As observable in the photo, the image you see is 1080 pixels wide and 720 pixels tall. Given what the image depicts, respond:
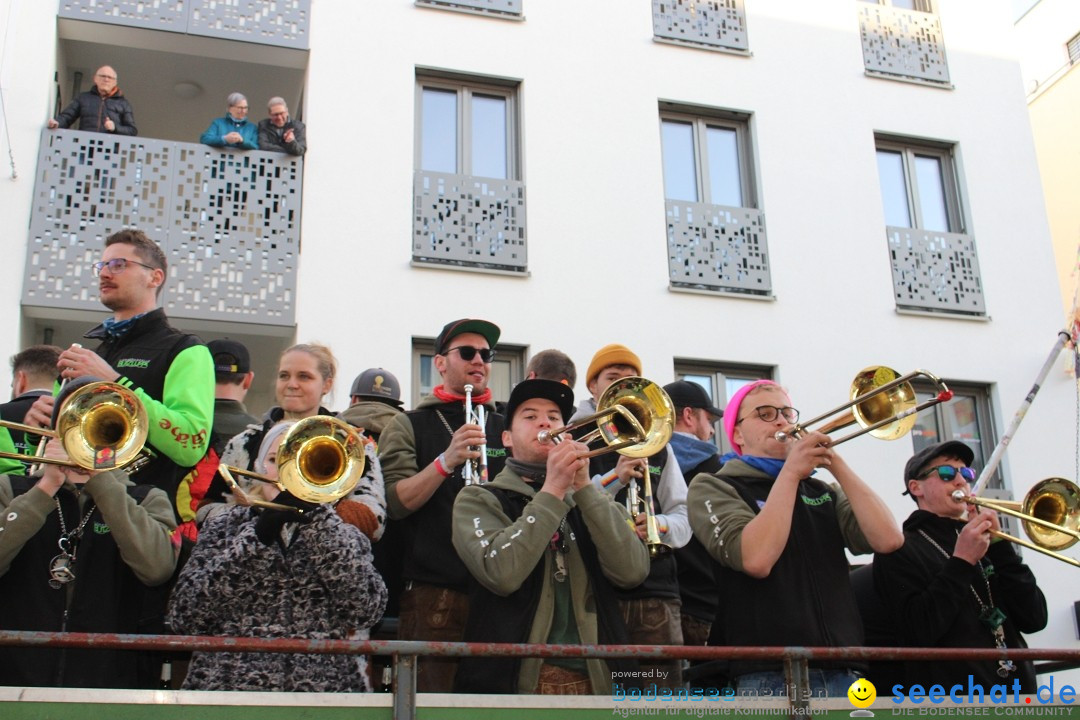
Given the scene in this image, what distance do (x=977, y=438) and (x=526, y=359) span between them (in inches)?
→ 206

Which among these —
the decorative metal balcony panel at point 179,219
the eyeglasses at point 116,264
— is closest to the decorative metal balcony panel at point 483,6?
the decorative metal balcony panel at point 179,219

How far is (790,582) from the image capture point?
191 inches

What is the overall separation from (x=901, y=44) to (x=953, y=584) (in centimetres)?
1018

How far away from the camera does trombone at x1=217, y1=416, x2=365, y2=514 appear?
4570mm

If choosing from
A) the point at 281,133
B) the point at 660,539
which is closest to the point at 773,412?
the point at 660,539

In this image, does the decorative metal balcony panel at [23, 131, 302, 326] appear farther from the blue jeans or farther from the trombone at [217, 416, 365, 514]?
the blue jeans

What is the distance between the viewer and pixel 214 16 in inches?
452

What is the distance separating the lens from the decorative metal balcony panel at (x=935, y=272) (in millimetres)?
12789

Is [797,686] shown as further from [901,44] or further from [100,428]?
[901,44]

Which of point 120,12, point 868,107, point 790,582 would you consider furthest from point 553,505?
point 868,107

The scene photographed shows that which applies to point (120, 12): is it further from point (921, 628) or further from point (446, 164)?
point (921, 628)

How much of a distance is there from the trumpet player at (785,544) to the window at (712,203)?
22.8 feet

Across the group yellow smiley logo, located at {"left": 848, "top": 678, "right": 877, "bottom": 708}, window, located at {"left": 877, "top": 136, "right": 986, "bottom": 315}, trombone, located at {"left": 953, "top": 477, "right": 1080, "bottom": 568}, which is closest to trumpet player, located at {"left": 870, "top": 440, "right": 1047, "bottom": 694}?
trombone, located at {"left": 953, "top": 477, "right": 1080, "bottom": 568}

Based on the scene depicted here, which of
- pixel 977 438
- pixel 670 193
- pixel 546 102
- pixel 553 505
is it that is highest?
pixel 546 102
